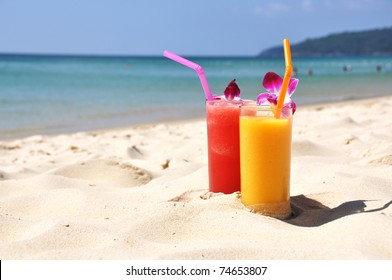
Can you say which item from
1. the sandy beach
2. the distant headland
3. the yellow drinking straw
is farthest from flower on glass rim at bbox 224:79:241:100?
the distant headland

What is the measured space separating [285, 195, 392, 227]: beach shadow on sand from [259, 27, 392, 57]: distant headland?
83.7 metres

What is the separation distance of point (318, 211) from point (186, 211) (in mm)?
562

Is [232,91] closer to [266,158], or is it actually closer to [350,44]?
[266,158]

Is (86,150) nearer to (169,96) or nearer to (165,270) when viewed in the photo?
(165,270)

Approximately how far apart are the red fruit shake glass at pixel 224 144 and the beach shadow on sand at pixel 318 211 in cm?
29

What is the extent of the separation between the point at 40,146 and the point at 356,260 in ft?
12.8

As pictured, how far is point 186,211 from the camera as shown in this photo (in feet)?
6.76

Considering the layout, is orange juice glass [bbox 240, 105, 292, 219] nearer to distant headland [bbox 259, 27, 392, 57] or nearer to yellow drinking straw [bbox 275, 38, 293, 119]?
yellow drinking straw [bbox 275, 38, 293, 119]

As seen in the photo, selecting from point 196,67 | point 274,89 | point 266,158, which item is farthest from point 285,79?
point 196,67

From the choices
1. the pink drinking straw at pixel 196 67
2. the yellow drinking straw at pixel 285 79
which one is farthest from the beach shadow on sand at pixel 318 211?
the pink drinking straw at pixel 196 67

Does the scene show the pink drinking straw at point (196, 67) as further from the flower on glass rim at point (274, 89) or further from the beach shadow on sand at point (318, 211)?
the beach shadow on sand at point (318, 211)

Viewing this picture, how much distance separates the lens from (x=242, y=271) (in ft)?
5.38

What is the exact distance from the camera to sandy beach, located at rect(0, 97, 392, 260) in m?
1.76

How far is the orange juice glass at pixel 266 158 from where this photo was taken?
200 cm
